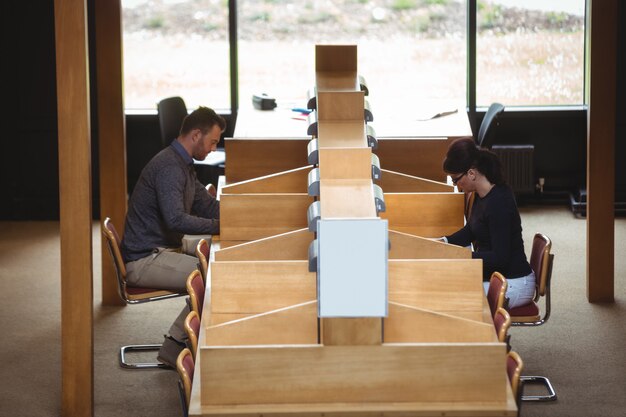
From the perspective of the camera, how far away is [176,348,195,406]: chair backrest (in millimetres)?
3434

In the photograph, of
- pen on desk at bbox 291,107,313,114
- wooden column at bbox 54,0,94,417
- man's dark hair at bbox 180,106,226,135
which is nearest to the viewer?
wooden column at bbox 54,0,94,417

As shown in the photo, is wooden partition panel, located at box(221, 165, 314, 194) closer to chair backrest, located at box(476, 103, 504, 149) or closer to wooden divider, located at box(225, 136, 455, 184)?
wooden divider, located at box(225, 136, 455, 184)

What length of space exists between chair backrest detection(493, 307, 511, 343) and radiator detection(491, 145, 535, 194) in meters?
5.44

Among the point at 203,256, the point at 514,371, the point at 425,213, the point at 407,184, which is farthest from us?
the point at 407,184

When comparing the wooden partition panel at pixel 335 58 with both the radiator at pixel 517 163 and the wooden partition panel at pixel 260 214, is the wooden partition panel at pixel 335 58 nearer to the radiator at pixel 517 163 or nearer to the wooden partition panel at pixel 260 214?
the wooden partition panel at pixel 260 214

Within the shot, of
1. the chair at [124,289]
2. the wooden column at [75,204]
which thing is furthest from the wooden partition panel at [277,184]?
the wooden column at [75,204]

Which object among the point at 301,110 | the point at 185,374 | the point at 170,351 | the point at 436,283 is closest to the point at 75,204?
the point at 170,351

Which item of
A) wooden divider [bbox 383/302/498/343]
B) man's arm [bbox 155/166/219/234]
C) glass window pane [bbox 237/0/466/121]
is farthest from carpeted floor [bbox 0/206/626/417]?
glass window pane [bbox 237/0/466/121]

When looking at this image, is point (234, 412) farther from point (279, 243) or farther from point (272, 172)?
point (272, 172)

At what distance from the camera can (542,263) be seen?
4984 millimetres

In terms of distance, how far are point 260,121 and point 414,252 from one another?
3657 mm

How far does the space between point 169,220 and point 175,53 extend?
4.45m

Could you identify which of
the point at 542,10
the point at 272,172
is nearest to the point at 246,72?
the point at 542,10

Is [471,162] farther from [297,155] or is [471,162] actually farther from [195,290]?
[195,290]
